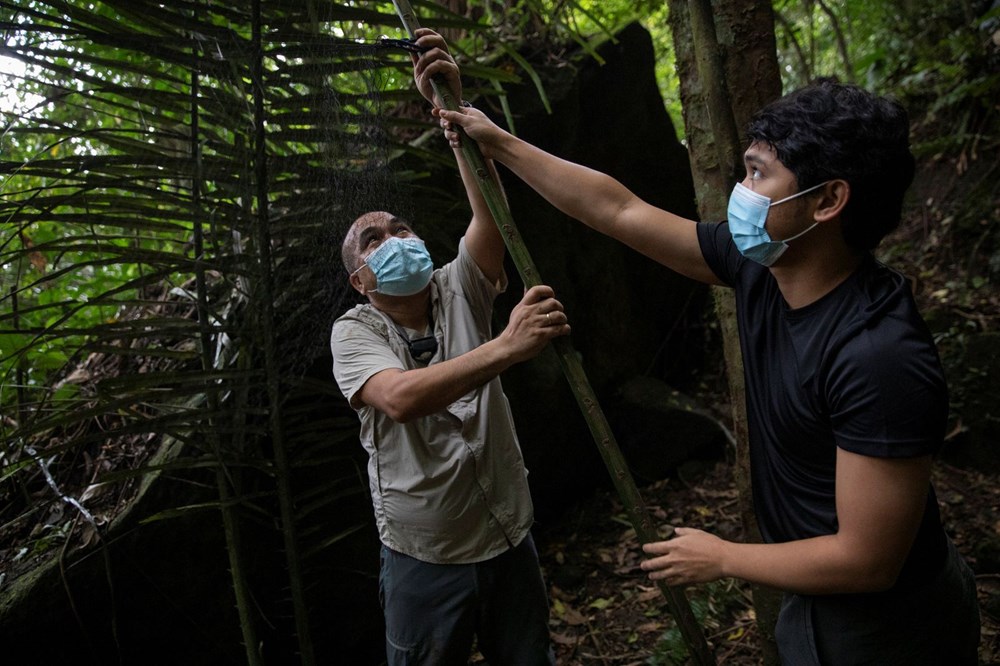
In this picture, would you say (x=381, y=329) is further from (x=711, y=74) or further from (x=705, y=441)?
(x=705, y=441)

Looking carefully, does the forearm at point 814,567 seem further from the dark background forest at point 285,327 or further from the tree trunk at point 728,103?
the dark background forest at point 285,327

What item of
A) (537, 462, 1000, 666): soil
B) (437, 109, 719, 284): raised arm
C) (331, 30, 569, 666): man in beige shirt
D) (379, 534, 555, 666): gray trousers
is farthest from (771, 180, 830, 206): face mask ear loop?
(537, 462, 1000, 666): soil

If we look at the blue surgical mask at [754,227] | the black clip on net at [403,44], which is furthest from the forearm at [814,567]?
the black clip on net at [403,44]

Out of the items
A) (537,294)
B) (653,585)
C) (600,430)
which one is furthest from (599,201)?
(653,585)

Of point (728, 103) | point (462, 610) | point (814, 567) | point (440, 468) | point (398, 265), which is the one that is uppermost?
point (728, 103)

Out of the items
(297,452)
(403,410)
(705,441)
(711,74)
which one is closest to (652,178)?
(705,441)

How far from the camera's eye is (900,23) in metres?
6.55

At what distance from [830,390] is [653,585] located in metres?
2.65

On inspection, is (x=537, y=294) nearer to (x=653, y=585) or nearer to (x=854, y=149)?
(x=854, y=149)

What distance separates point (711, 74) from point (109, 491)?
275cm

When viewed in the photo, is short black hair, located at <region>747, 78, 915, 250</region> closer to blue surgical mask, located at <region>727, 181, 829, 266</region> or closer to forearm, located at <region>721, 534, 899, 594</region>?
blue surgical mask, located at <region>727, 181, 829, 266</region>

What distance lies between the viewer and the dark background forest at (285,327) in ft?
6.65

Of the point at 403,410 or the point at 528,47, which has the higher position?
the point at 528,47

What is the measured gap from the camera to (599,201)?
5.59 feet
